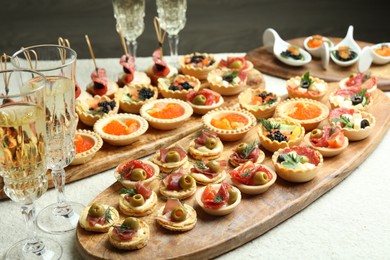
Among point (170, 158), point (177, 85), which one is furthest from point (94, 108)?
point (170, 158)

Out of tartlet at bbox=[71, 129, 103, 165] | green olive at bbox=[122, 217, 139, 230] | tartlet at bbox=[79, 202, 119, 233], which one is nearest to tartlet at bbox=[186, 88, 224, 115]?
tartlet at bbox=[71, 129, 103, 165]

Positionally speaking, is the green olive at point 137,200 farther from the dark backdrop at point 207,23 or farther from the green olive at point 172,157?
the dark backdrop at point 207,23

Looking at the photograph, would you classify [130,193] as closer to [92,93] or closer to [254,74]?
[92,93]

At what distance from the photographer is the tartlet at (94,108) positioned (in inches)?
177

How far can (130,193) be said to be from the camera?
3.63 m

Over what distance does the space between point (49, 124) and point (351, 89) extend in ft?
7.50

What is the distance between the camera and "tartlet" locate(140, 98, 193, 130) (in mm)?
4453

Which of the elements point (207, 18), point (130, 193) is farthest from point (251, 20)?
point (130, 193)

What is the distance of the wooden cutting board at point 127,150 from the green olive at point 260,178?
84 centimetres

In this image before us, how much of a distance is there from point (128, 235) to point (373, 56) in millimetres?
2956

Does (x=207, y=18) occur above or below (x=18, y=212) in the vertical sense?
below

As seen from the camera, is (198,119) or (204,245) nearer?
(204,245)

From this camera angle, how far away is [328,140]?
4133 millimetres

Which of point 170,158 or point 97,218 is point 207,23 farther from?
point 97,218
